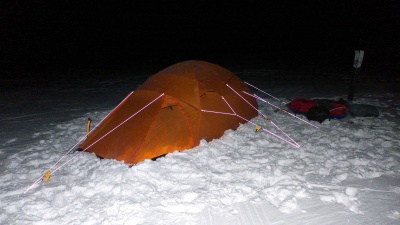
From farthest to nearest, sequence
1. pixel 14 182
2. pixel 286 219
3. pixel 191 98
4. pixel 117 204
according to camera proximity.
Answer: pixel 191 98, pixel 14 182, pixel 117 204, pixel 286 219

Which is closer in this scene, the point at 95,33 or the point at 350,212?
the point at 350,212

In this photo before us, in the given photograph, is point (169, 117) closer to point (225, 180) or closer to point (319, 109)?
point (225, 180)


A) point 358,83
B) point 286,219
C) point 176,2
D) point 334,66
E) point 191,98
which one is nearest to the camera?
point 286,219

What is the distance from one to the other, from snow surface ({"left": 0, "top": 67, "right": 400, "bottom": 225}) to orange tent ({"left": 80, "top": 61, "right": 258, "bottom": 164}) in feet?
0.76

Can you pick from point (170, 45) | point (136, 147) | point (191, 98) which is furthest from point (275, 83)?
point (170, 45)

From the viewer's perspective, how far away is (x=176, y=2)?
95562 millimetres

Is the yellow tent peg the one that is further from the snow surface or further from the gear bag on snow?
the gear bag on snow

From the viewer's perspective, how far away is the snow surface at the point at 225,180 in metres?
3.68

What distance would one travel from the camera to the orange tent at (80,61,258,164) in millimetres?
5020

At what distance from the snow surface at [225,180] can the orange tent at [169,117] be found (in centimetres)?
23

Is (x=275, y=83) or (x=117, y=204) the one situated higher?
(x=275, y=83)

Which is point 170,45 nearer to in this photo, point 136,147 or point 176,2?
point 136,147

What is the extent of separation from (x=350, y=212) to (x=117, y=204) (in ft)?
9.94

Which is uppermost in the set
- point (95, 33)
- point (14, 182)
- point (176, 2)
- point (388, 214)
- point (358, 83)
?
point (176, 2)
